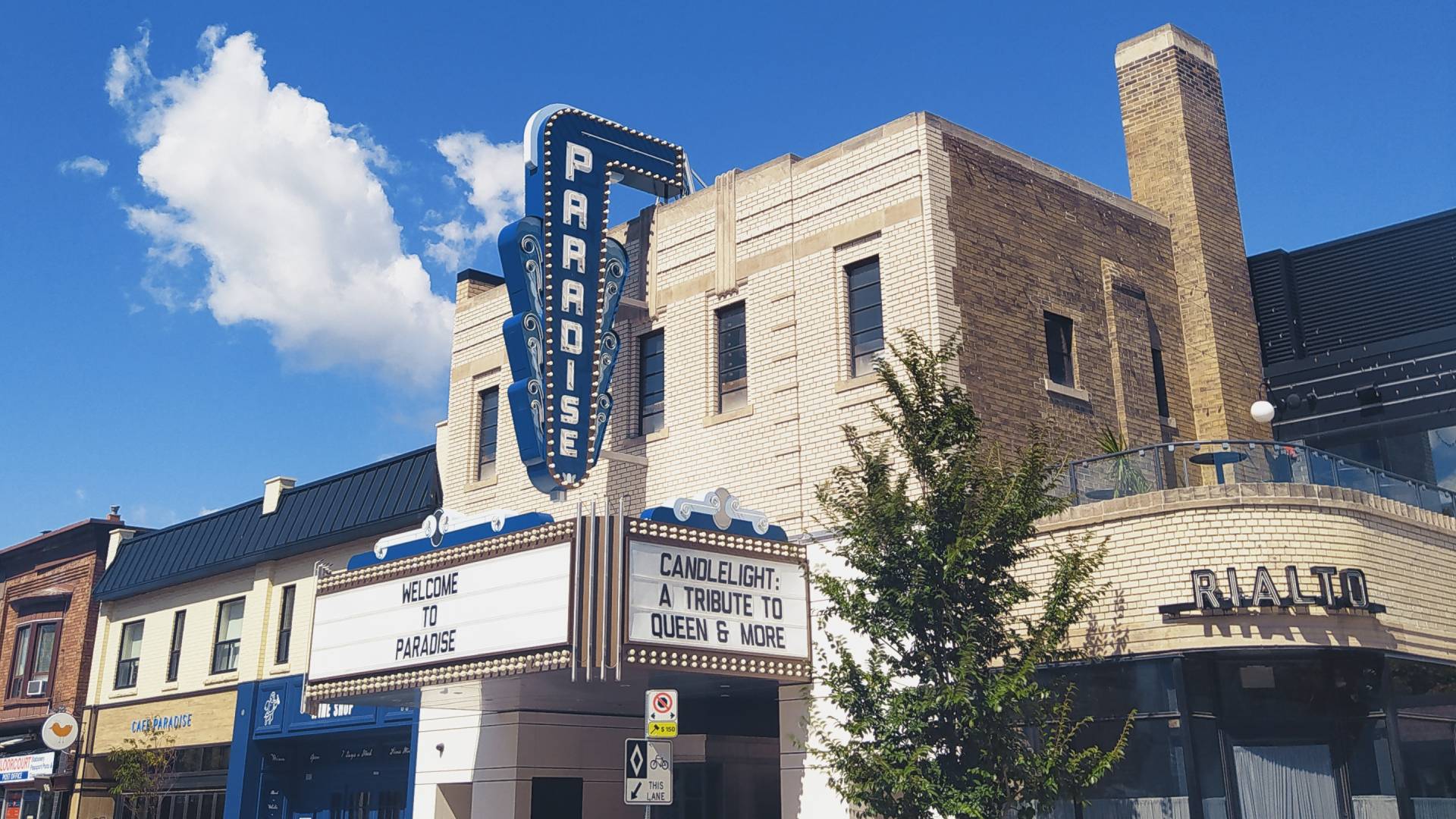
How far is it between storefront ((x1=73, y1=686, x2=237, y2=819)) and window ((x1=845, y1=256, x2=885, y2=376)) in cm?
1976

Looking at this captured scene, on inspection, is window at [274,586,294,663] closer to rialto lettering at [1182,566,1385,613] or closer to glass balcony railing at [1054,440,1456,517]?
glass balcony railing at [1054,440,1456,517]

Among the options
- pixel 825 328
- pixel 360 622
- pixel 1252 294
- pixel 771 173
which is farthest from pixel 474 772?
pixel 1252 294

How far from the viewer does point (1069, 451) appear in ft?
67.8

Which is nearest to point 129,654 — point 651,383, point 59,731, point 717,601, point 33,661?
point 33,661

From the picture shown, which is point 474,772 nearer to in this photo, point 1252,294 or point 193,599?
point 193,599

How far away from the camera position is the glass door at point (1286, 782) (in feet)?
51.1

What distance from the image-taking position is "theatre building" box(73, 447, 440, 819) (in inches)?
1135

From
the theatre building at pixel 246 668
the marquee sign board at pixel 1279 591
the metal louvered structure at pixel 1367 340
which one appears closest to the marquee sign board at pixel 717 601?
the marquee sign board at pixel 1279 591

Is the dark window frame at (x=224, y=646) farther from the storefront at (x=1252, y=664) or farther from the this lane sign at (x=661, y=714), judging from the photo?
the storefront at (x=1252, y=664)

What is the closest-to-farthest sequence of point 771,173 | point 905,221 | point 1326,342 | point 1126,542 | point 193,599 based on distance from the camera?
point 1126,542 < point 905,221 < point 771,173 < point 1326,342 < point 193,599

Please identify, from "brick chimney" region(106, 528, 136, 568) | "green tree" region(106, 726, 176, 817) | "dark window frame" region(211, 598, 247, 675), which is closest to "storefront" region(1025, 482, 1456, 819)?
"dark window frame" region(211, 598, 247, 675)

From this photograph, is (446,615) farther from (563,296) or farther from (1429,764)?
(1429,764)

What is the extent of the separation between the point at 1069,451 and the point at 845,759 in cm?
766

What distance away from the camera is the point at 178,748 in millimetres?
32969
